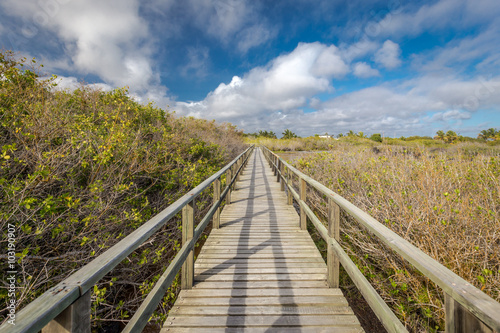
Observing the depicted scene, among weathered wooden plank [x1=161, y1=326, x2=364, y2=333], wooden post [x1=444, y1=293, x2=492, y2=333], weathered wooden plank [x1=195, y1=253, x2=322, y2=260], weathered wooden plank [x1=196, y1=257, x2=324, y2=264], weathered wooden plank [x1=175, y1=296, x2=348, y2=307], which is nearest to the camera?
wooden post [x1=444, y1=293, x2=492, y2=333]

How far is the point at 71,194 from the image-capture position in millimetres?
3391

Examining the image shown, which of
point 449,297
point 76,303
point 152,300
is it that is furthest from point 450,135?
point 76,303

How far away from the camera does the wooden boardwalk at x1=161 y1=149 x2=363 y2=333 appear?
198cm

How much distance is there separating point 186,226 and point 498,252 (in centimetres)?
353

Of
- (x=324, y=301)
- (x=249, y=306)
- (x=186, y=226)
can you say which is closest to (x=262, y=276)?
(x=249, y=306)

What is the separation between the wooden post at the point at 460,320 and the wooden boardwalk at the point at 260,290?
1.28m

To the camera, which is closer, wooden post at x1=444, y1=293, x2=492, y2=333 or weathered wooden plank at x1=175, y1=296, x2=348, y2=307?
wooden post at x1=444, y1=293, x2=492, y2=333

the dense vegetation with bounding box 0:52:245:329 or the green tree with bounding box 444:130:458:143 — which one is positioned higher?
the green tree with bounding box 444:130:458:143

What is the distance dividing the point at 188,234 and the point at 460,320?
2.03 meters

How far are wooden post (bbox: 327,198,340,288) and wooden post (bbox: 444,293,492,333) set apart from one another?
4.46 ft

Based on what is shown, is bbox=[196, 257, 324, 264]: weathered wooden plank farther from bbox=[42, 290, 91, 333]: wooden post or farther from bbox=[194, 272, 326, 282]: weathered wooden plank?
bbox=[42, 290, 91, 333]: wooden post

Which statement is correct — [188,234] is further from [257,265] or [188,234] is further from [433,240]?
[433,240]

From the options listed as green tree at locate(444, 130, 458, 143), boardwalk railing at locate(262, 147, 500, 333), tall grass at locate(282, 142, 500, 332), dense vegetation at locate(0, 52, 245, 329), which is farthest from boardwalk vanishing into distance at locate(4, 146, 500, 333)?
green tree at locate(444, 130, 458, 143)

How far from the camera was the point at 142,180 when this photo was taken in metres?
5.07
